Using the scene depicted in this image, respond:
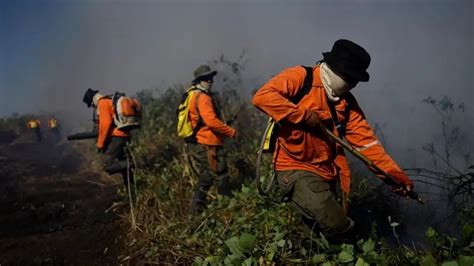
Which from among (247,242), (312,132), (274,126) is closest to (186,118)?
(274,126)

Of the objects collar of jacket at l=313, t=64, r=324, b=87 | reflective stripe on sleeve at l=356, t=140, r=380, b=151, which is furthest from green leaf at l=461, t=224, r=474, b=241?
collar of jacket at l=313, t=64, r=324, b=87

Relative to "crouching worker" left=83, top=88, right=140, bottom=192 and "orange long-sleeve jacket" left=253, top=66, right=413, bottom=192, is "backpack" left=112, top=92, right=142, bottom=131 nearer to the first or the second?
"crouching worker" left=83, top=88, right=140, bottom=192

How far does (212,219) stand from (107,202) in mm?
2621

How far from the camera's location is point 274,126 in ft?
10.2

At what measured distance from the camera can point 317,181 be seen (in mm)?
3033

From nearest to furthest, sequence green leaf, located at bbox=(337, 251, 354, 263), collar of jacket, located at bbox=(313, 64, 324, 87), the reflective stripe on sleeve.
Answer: green leaf, located at bbox=(337, 251, 354, 263)
collar of jacket, located at bbox=(313, 64, 324, 87)
the reflective stripe on sleeve

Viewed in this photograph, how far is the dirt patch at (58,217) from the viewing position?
4298mm

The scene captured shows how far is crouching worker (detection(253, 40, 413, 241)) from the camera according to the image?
9.25ft

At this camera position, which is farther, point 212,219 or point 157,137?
point 157,137

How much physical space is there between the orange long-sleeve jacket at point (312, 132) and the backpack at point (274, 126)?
0.10 feet

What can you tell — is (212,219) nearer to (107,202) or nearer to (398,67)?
(107,202)

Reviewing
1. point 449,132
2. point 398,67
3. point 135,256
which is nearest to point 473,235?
point 135,256

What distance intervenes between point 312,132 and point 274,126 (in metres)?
0.30

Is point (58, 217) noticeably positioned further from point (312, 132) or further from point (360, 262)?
point (360, 262)
